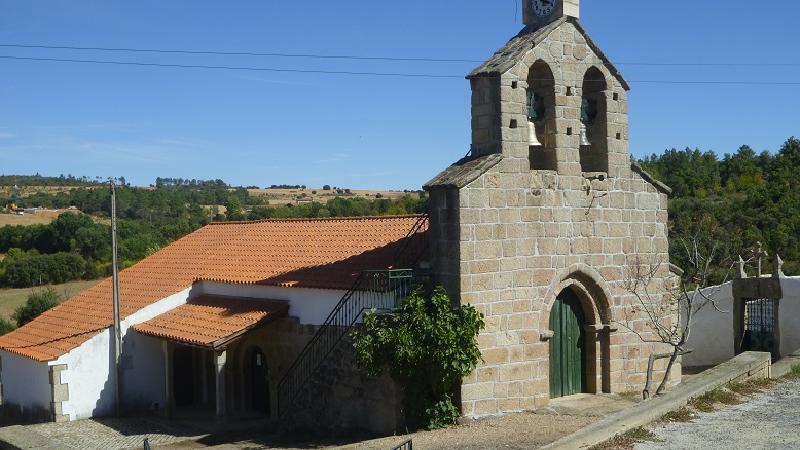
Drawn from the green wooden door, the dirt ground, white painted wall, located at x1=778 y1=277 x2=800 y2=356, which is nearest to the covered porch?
the dirt ground

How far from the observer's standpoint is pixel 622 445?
31.1ft

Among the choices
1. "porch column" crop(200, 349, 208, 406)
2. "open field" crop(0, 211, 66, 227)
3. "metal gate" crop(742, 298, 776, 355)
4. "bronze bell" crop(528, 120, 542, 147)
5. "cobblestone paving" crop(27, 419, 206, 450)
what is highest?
"bronze bell" crop(528, 120, 542, 147)

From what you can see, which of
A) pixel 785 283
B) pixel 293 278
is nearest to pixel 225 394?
pixel 293 278

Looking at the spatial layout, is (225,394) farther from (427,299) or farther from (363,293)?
(427,299)

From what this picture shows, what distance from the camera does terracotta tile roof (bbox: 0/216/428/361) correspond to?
15.9 meters

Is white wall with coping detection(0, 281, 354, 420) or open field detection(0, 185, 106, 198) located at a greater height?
open field detection(0, 185, 106, 198)

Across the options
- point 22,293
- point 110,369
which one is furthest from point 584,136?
point 22,293

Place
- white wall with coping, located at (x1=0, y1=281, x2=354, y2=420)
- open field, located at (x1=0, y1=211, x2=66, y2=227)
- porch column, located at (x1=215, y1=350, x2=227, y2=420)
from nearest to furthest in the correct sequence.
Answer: porch column, located at (x1=215, y1=350, x2=227, y2=420), white wall with coping, located at (x1=0, y1=281, x2=354, y2=420), open field, located at (x1=0, y1=211, x2=66, y2=227)

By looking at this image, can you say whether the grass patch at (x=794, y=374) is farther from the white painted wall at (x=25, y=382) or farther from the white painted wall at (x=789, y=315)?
the white painted wall at (x=25, y=382)

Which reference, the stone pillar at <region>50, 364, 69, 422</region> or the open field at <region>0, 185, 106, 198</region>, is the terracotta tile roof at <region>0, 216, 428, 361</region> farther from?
the open field at <region>0, 185, 106, 198</region>

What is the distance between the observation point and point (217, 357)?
613 inches

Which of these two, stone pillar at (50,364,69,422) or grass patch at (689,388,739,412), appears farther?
stone pillar at (50,364,69,422)

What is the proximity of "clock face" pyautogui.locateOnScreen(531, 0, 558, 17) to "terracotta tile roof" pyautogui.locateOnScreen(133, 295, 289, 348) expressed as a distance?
7.30m

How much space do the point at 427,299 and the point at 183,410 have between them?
803cm
